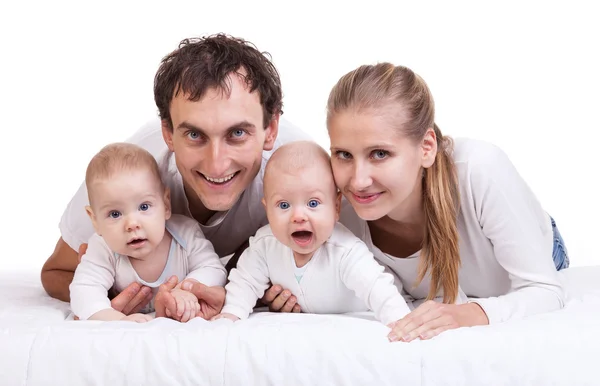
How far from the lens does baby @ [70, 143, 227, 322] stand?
2.88 meters

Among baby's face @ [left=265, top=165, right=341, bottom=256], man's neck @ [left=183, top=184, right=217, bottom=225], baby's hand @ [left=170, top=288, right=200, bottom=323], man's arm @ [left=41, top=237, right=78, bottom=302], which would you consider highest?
baby's face @ [left=265, top=165, right=341, bottom=256]

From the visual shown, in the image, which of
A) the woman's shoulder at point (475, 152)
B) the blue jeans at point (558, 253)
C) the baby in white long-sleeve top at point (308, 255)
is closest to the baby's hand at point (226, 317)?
the baby in white long-sleeve top at point (308, 255)

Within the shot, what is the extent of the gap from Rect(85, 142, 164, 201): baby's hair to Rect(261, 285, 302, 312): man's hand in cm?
54

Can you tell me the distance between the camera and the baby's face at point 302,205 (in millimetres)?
2736

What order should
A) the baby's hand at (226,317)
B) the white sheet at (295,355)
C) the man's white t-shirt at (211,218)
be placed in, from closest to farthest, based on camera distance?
the white sheet at (295,355), the baby's hand at (226,317), the man's white t-shirt at (211,218)

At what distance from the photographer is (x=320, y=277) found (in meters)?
2.87

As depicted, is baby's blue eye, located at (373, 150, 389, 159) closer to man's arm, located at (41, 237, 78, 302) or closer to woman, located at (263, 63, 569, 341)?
woman, located at (263, 63, 569, 341)

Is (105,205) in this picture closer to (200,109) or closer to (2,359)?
(200,109)

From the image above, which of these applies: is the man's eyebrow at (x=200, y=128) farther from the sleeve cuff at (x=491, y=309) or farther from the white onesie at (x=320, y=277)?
the sleeve cuff at (x=491, y=309)

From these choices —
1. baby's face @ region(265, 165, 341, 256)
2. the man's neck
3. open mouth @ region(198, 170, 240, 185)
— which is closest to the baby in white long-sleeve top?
baby's face @ region(265, 165, 341, 256)

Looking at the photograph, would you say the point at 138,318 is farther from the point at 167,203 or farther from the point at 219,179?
the point at 219,179

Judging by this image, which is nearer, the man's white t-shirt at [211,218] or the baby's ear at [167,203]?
the baby's ear at [167,203]

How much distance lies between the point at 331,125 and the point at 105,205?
819 millimetres

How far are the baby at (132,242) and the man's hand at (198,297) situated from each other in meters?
0.04
